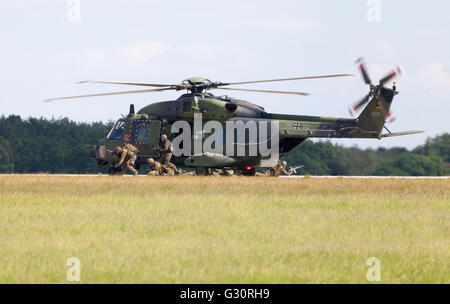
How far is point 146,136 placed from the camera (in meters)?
31.1

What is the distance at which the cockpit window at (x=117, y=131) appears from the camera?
105ft

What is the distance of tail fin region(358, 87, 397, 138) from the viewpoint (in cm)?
2983

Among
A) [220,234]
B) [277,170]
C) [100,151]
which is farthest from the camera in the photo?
[277,170]

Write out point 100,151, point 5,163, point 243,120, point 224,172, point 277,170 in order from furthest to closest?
1. point 5,163
2. point 277,170
3. point 224,172
4. point 100,151
5. point 243,120

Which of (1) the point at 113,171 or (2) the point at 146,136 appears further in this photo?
(1) the point at 113,171

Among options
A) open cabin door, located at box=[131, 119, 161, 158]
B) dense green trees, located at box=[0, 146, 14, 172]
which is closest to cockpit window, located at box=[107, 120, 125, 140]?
open cabin door, located at box=[131, 119, 161, 158]

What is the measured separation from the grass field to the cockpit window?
9.74 metres

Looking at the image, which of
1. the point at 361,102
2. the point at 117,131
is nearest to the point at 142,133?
the point at 117,131

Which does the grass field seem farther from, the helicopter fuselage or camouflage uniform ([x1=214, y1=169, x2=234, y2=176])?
camouflage uniform ([x1=214, y1=169, x2=234, y2=176])

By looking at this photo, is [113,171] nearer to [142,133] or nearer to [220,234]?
[142,133]

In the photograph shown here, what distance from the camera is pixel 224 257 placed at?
36.8 ft

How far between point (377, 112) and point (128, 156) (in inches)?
446

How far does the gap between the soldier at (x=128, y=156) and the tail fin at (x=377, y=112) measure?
10.3 metres
